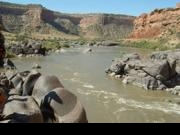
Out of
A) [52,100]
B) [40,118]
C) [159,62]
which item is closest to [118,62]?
[159,62]

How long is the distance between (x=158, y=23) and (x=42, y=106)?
11137cm

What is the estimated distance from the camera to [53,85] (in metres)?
16.4

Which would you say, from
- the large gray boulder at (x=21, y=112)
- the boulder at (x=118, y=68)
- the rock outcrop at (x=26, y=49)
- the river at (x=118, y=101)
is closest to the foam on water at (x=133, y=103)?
the river at (x=118, y=101)

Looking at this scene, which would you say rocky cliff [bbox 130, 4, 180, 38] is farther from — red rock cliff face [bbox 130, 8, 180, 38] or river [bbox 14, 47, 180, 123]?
river [bbox 14, 47, 180, 123]

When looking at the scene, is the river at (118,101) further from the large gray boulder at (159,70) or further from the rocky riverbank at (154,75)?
the large gray boulder at (159,70)

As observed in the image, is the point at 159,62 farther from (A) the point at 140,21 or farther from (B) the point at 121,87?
(A) the point at 140,21

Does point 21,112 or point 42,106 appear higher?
point 21,112

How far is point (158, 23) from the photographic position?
12062cm

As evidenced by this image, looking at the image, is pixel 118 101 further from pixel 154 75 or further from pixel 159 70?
pixel 159 70

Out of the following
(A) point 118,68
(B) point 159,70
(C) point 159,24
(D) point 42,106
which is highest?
(C) point 159,24

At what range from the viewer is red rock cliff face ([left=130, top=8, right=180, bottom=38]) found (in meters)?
109

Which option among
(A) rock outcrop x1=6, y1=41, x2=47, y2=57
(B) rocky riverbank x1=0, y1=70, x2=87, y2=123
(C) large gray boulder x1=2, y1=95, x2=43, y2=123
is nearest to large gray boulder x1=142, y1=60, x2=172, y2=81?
(B) rocky riverbank x1=0, y1=70, x2=87, y2=123

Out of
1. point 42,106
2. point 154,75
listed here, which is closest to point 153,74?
point 154,75
